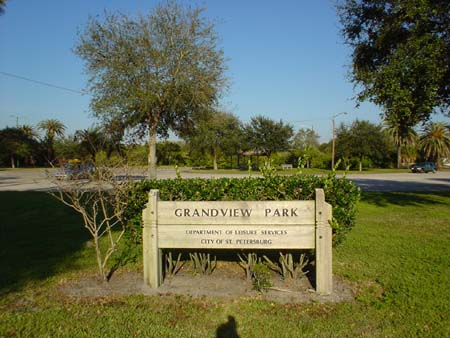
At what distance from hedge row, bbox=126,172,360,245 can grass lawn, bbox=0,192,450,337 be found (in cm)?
100

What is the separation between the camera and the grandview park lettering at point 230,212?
4.48 meters

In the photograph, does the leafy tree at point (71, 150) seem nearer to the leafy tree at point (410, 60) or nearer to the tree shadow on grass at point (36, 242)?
the tree shadow on grass at point (36, 242)

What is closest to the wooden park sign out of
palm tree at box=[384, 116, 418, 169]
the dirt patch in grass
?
the dirt patch in grass

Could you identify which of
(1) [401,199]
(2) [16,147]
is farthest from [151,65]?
(2) [16,147]

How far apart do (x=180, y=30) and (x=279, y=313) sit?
1387 cm

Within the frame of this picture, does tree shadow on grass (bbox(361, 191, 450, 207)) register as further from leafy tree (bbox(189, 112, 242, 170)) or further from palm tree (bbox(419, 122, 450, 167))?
palm tree (bbox(419, 122, 450, 167))

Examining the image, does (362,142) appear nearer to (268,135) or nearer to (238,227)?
(268,135)

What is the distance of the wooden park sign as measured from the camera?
14.6 feet

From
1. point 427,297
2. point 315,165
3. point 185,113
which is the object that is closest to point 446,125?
Result: point 315,165

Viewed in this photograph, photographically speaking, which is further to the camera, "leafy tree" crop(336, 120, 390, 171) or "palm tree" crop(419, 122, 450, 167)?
"palm tree" crop(419, 122, 450, 167)

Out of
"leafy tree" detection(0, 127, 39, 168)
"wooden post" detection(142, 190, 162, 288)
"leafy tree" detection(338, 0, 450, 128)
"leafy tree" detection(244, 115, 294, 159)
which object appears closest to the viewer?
"wooden post" detection(142, 190, 162, 288)

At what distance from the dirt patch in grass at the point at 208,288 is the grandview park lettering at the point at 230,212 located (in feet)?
3.13

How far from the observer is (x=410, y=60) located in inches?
376

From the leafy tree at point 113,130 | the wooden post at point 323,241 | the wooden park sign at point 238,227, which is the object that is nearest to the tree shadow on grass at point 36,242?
the wooden park sign at point 238,227
